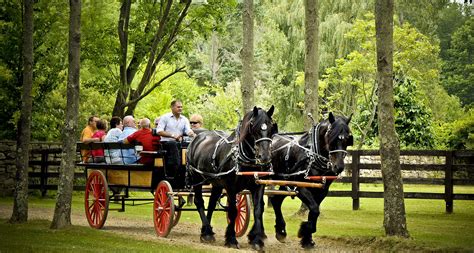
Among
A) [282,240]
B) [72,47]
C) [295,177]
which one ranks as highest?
[72,47]

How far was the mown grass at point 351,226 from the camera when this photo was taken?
1466cm

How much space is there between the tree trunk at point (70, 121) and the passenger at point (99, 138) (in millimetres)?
2544

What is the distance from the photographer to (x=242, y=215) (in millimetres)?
17594

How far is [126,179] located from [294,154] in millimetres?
3873

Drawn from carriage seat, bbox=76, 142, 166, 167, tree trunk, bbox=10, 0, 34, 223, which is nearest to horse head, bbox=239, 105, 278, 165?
carriage seat, bbox=76, 142, 166, 167

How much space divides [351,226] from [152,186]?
470 centimetres

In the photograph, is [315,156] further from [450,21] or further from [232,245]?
[450,21]

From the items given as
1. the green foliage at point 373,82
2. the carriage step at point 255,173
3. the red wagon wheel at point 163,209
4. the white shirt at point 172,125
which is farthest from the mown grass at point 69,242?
the green foliage at point 373,82

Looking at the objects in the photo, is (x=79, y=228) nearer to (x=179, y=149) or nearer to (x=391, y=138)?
(x=179, y=149)

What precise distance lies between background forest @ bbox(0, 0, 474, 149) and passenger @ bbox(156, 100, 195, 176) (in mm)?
3978

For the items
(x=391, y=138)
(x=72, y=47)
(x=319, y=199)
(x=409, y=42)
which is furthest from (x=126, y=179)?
(x=409, y=42)

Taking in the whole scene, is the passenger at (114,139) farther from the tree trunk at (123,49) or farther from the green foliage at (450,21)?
the green foliage at (450,21)

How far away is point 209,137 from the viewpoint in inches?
658

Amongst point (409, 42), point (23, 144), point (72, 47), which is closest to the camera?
point (72, 47)
